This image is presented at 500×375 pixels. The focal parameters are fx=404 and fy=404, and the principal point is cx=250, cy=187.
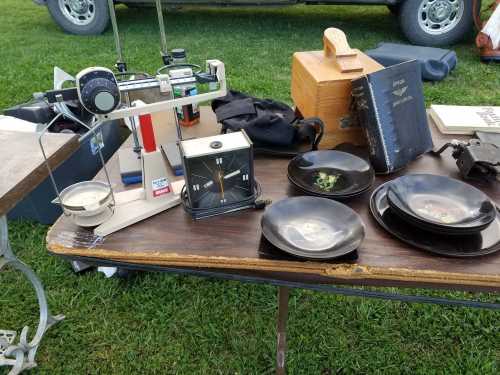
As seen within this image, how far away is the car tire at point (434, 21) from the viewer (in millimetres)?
4070

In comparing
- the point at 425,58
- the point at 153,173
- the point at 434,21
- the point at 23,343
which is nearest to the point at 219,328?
the point at 23,343

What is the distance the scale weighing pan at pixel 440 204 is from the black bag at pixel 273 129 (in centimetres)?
36

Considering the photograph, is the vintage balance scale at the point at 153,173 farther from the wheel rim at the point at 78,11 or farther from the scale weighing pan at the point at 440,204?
the wheel rim at the point at 78,11

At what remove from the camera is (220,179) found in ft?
3.45

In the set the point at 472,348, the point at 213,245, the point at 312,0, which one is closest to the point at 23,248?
the point at 213,245

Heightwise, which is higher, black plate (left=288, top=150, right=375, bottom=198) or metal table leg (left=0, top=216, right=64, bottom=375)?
black plate (left=288, top=150, right=375, bottom=198)

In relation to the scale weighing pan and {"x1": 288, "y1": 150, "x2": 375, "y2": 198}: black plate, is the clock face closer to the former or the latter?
{"x1": 288, "y1": 150, "x2": 375, "y2": 198}: black plate

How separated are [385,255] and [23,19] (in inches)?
252

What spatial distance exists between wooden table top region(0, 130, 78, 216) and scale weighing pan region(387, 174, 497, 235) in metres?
0.89

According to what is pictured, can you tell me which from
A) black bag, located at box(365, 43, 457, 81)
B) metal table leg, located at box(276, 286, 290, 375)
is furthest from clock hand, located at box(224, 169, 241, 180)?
black bag, located at box(365, 43, 457, 81)

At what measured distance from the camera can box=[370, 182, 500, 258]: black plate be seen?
938mm

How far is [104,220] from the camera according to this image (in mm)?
1052

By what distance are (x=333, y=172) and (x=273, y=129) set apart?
0.26 m

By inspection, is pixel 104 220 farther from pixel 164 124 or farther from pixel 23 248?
pixel 23 248
